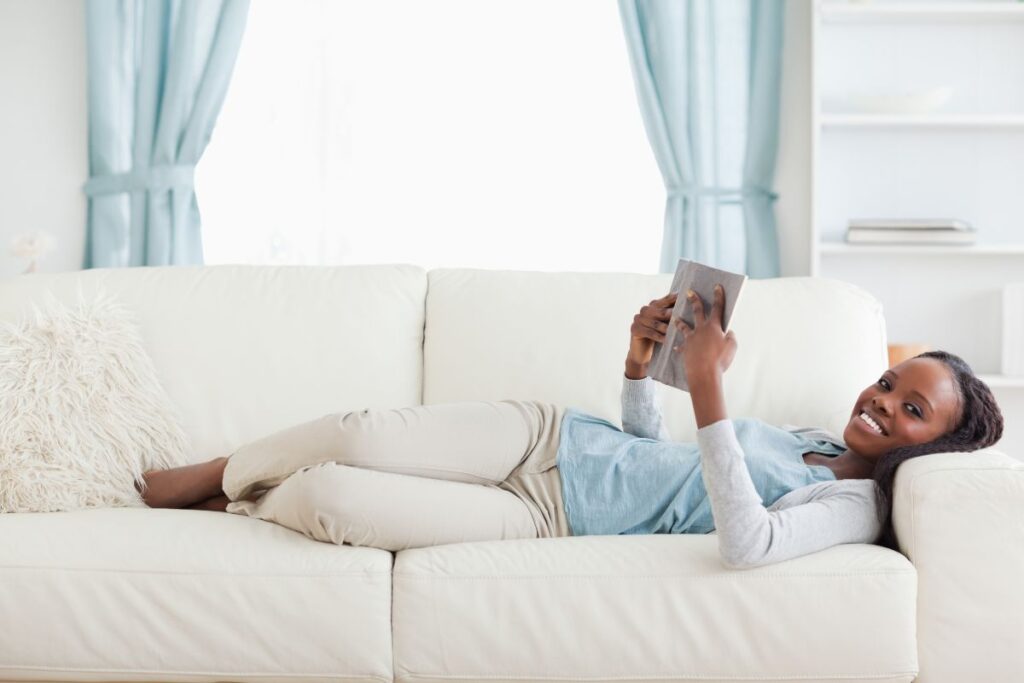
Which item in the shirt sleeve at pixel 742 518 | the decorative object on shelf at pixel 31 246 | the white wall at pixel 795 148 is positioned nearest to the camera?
the shirt sleeve at pixel 742 518

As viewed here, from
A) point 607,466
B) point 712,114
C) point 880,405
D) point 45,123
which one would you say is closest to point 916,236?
point 712,114

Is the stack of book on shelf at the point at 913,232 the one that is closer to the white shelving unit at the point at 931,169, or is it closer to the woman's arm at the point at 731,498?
the white shelving unit at the point at 931,169

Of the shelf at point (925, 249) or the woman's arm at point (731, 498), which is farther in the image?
the shelf at point (925, 249)

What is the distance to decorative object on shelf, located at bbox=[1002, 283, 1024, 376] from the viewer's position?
314 centimetres

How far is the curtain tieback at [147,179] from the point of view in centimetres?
→ 341

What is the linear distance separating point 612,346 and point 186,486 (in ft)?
3.05

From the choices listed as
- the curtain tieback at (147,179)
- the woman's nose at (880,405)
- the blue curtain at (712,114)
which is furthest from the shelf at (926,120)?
the curtain tieback at (147,179)

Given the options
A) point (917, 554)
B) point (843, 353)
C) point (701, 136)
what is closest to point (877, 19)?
point (701, 136)

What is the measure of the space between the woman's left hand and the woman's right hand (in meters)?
0.16

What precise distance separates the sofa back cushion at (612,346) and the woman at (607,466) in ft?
0.64

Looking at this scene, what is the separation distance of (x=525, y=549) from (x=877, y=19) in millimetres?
2328

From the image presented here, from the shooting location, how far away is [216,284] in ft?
8.03

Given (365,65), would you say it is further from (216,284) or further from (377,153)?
(216,284)

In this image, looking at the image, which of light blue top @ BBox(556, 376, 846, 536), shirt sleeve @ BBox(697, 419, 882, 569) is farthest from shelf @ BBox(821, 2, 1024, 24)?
shirt sleeve @ BBox(697, 419, 882, 569)
